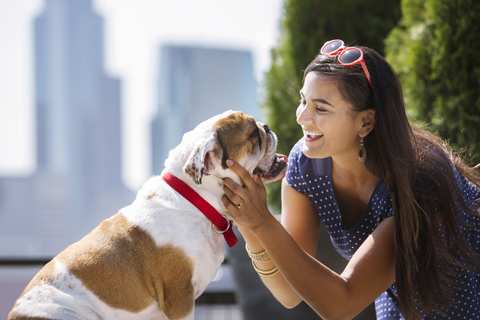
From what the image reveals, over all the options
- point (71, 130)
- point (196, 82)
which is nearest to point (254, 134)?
point (196, 82)

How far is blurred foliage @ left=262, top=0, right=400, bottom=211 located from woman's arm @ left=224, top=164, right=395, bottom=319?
9.01 feet

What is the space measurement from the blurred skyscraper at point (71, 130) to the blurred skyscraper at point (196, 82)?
936 inches

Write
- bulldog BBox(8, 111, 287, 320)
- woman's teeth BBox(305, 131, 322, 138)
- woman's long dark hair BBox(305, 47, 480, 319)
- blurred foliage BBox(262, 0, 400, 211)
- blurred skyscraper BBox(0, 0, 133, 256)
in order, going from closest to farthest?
bulldog BBox(8, 111, 287, 320)
woman's long dark hair BBox(305, 47, 480, 319)
woman's teeth BBox(305, 131, 322, 138)
blurred foliage BBox(262, 0, 400, 211)
blurred skyscraper BBox(0, 0, 133, 256)

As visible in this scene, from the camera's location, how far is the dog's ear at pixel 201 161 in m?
1.62

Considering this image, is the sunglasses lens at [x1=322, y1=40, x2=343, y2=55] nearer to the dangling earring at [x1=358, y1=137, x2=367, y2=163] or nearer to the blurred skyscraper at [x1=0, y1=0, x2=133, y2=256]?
the dangling earring at [x1=358, y1=137, x2=367, y2=163]

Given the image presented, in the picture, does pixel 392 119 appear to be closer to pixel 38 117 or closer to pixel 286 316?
pixel 286 316

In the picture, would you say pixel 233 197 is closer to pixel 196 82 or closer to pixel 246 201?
pixel 246 201

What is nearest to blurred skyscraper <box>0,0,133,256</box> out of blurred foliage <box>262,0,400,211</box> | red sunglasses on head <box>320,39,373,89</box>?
blurred foliage <box>262,0,400,211</box>

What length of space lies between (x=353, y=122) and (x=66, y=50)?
106146mm

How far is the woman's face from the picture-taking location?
6.15 feet

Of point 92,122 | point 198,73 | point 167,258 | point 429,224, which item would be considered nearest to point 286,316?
point 429,224

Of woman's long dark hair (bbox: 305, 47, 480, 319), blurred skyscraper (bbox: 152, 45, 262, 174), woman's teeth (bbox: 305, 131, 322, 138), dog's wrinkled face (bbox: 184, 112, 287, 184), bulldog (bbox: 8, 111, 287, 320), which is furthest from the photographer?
blurred skyscraper (bbox: 152, 45, 262, 174)

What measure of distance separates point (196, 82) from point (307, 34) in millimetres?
67311

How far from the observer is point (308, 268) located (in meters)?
1.64
